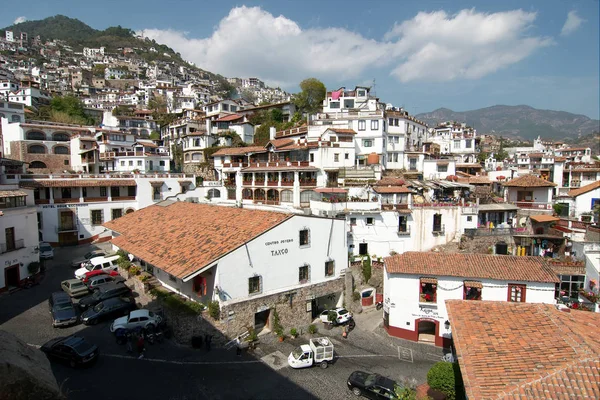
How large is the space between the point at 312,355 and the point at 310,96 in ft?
195

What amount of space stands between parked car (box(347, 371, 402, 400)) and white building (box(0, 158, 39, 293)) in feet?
89.7

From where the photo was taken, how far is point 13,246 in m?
26.7

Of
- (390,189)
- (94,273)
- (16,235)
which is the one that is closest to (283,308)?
(94,273)

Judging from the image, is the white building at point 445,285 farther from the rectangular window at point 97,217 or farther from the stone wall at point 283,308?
the rectangular window at point 97,217

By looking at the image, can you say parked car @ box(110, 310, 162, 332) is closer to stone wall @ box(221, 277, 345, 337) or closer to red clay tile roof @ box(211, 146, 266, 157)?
stone wall @ box(221, 277, 345, 337)

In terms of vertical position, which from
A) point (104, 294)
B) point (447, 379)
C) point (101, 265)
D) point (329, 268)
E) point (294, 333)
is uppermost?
point (329, 268)

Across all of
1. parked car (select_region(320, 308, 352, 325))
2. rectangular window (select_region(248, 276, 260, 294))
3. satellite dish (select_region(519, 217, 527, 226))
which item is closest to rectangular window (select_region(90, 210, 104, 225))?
rectangular window (select_region(248, 276, 260, 294))

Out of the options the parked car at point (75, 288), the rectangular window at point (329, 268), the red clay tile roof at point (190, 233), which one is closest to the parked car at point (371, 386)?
the rectangular window at point (329, 268)

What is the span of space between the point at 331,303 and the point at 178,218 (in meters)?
15.2

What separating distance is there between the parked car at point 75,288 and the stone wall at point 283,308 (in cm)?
1345

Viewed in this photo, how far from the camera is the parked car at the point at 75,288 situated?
25.3 m

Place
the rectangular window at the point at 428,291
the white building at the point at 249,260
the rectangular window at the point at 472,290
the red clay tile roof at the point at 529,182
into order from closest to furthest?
1. the white building at the point at 249,260
2. the rectangular window at the point at 472,290
3. the rectangular window at the point at 428,291
4. the red clay tile roof at the point at 529,182

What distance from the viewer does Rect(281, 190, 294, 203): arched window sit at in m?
43.1

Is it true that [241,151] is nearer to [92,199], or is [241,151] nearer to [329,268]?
[92,199]
